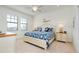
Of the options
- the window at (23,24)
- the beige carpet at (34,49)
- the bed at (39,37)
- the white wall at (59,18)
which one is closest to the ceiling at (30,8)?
the white wall at (59,18)

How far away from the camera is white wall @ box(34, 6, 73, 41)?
5.33ft

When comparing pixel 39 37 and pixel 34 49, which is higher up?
pixel 39 37

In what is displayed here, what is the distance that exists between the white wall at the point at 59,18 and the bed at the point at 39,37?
0.78ft

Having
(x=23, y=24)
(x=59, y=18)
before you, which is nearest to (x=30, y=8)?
(x=23, y=24)

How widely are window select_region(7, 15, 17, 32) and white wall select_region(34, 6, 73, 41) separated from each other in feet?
1.48

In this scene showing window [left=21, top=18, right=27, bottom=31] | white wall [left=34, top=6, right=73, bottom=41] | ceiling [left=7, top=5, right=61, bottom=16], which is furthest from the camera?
window [left=21, top=18, right=27, bottom=31]

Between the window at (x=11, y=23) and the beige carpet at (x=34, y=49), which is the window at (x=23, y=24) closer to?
the window at (x=11, y=23)

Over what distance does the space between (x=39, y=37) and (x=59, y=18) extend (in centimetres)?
77

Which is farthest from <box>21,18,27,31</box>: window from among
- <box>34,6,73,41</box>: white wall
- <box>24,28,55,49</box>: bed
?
<box>34,6,73,41</box>: white wall

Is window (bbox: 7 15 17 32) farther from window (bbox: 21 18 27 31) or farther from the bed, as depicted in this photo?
the bed

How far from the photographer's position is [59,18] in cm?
173

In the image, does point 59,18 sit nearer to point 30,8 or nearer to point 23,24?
point 30,8

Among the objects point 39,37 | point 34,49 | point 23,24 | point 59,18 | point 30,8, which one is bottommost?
point 34,49

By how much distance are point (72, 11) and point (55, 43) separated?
83 centimetres
